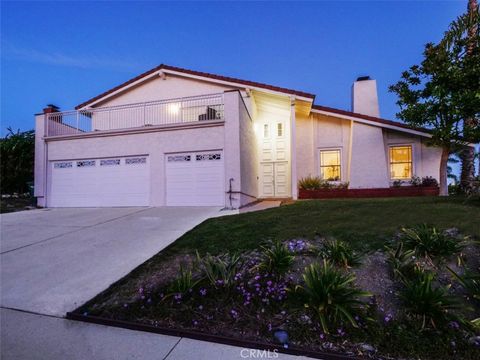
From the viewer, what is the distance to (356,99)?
1689 centimetres

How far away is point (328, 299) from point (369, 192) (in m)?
10.8

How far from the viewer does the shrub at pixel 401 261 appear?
3914mm

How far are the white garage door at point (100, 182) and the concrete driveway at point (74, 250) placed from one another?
5.80 feet

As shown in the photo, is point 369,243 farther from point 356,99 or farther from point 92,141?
point 356,99

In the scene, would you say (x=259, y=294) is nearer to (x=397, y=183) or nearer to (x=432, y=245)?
(x=432, y=245)

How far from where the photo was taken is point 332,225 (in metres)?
6.11

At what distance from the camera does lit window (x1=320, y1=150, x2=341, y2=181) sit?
48.2 feet

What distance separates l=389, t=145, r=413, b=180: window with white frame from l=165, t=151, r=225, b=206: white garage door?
8812 millimetres

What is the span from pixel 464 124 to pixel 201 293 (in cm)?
1135

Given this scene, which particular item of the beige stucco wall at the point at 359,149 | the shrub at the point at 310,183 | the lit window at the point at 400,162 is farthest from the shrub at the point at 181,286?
the lit window at the point at 400,162

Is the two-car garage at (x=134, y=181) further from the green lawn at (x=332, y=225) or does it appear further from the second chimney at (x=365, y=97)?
the second chimney at (x=365, y=97)

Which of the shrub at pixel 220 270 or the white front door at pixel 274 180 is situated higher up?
the white front door at pixel 274 180

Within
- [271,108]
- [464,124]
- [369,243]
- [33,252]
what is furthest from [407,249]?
[271,108]

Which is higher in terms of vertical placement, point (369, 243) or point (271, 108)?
point (271, 108)
